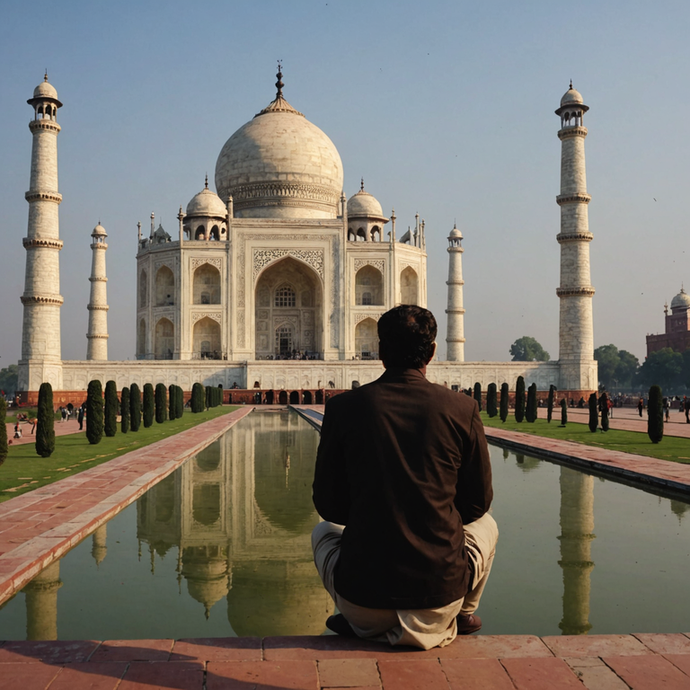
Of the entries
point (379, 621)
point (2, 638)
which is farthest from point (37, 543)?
point (379, 621)

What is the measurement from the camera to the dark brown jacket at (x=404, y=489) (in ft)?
6.24

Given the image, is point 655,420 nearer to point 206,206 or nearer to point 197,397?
point 197,397

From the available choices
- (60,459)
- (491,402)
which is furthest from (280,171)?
(60,459)

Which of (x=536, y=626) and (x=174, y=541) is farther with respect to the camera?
(x=174, y=541)

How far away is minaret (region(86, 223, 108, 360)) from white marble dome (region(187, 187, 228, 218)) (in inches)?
140

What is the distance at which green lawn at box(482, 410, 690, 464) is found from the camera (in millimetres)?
7867

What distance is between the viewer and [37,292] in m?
19.6

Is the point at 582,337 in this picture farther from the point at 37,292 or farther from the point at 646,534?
the point at 646,534

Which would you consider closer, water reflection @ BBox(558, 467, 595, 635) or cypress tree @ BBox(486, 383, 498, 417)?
water reflection @ BBox(558, 467, 595, 635)

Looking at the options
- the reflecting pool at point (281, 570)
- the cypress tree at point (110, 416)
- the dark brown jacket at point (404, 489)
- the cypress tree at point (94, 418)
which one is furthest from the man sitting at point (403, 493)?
the cypress tree at point (110, 416)

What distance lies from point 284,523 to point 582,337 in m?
19.7

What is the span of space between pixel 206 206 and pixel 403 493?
25879 mm

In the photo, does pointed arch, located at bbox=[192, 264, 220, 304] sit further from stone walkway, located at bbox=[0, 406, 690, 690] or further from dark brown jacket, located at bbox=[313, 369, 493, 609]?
dark brown jacket, located at bbox=[313, 369, 493, 609]

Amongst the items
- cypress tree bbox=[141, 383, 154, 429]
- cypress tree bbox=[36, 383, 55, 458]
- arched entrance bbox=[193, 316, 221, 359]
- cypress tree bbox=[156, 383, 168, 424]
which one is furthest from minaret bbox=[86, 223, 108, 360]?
cypress tree bbox=[36, 383, 55, 458]
